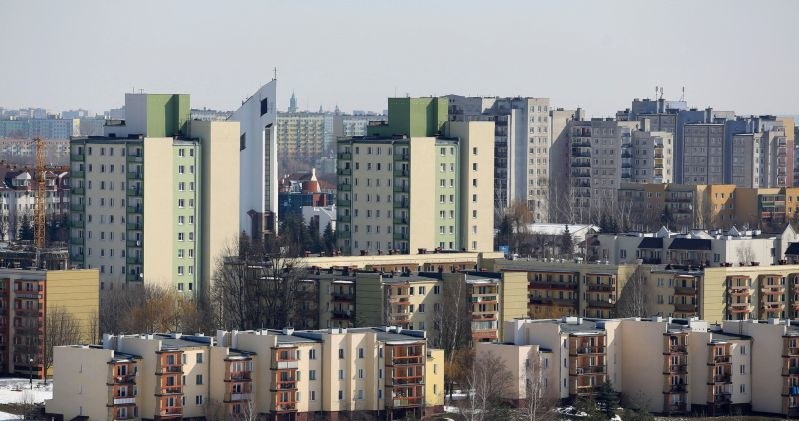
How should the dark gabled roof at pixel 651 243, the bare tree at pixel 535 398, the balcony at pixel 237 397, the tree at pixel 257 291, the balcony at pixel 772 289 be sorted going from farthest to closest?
1. the dark gabled roof at pixel 651 243
2. the balcony at pixel 772 289
3. the tree at pixel 257 291
4. the bare tree at pixel 535 398
5. the balcony at pixel 237 397

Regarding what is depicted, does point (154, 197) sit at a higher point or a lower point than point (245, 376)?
higher

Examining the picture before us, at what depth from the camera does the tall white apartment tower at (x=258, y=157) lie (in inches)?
3366

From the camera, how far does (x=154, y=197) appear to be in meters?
62.4

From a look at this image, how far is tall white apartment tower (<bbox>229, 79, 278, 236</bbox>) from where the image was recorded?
281 feet

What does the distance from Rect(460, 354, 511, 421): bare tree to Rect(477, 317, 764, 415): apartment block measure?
613 millimetres

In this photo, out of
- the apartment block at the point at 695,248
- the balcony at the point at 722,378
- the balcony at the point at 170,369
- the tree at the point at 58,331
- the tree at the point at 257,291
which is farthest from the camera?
the apartment block at the point at 695,248

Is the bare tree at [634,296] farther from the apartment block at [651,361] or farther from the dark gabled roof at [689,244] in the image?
the apartment block at [651,361]

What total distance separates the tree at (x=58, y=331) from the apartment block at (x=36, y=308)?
36 millimetres

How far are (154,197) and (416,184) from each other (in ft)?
25.3

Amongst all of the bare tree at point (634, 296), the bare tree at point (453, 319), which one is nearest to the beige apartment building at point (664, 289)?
the bare tree at point (634, 296)

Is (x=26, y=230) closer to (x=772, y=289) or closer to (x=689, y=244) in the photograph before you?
(x=689, y=244)

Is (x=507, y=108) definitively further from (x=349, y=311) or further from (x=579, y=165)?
(x=349, y=311)

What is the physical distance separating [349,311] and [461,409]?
762cm

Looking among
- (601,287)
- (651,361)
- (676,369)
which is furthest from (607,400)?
(601,287)
